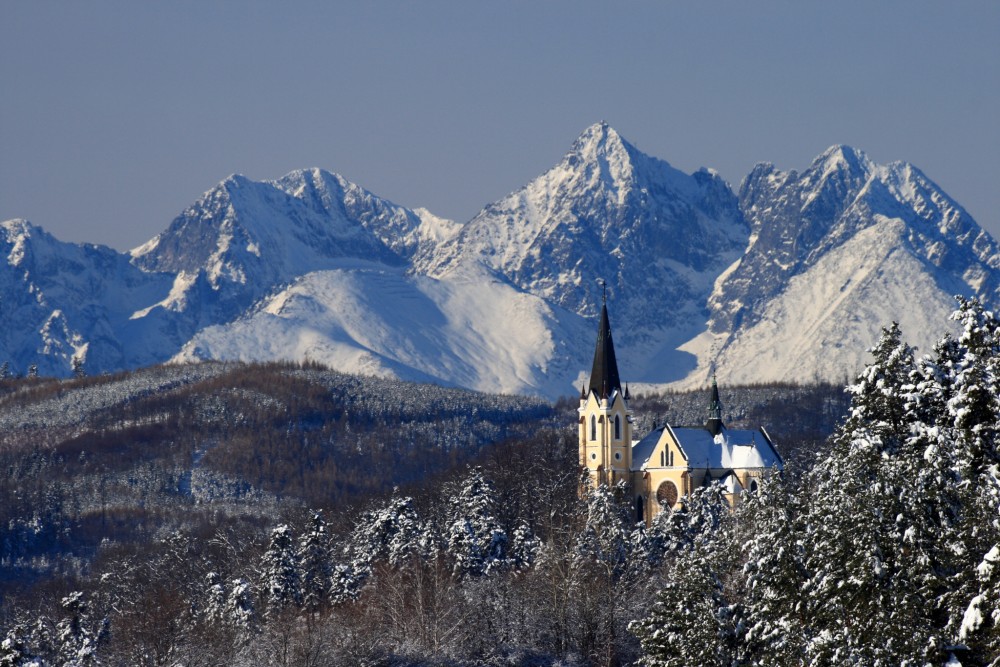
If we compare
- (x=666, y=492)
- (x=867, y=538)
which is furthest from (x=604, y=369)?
(x=867, y=538)

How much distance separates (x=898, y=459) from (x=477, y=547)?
63611 millimetres

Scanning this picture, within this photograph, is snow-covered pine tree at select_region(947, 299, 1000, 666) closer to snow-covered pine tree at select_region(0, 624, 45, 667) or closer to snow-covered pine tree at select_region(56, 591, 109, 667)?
snow-covered pine tree at select_region(0, 624, 45, 667)

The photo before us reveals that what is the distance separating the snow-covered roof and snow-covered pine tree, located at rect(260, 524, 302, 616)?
46280mm

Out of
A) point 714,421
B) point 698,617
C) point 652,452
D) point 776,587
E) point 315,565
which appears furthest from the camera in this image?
point 714,421

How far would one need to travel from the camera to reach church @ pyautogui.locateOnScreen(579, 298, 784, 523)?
142 m

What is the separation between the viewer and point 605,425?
5723 inches

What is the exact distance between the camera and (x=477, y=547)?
101688 millimetres

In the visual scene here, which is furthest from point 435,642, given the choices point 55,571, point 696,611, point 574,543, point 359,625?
point 55,571

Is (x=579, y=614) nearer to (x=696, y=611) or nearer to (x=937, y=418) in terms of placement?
(x=696, y=611)

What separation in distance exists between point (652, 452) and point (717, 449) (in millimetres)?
5178

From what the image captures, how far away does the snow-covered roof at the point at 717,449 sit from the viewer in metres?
142

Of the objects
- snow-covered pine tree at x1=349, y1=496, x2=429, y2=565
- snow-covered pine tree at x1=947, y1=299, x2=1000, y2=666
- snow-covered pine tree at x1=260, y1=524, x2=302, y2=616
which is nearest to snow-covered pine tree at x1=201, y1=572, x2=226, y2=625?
snow-covered pine tree at x1=260, y1=524, x2=302, y2=616

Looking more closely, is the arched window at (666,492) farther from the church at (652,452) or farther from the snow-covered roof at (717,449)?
the snow-covered roof at (717,449)

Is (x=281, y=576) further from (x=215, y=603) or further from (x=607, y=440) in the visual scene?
(x=607, y=440)
